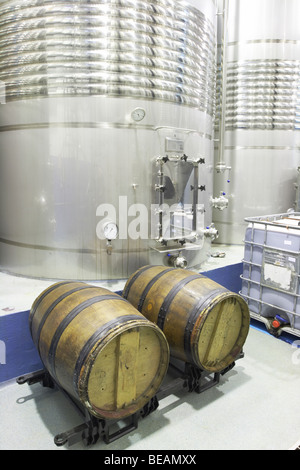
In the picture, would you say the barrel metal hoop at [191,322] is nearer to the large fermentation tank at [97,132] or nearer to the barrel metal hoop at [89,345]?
the barrel metal hoop at [89,345]

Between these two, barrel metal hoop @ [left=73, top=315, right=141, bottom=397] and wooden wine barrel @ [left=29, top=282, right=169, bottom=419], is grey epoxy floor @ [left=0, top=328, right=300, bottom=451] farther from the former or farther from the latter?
barrel metal hoop @ [left=73, top=315, right=141, bottom=397]

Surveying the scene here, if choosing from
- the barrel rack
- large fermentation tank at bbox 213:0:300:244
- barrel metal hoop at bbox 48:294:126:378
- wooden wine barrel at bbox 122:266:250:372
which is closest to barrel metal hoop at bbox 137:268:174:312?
wooden wine barrel at bbox 122:266:250:372

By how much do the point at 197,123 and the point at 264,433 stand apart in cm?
342

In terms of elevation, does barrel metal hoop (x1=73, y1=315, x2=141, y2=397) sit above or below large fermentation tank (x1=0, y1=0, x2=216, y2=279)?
below

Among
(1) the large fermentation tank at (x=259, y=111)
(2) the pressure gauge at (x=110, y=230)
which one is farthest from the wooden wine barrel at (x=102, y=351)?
(1) the large fermentation tank at (x=259, y=111)

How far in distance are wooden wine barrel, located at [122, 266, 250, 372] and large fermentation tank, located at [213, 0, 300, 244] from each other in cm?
301

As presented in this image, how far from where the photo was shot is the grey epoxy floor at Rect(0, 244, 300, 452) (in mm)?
2525

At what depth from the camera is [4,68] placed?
387cm

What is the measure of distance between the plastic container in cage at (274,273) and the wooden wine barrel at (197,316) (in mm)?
1228

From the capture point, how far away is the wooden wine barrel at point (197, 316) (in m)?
2.87

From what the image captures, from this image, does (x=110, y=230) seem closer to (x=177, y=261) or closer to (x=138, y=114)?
(x=177, y=261)

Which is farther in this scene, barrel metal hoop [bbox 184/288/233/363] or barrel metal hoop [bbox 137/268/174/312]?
barrel metal hoop [bbox 137/268/174/312]

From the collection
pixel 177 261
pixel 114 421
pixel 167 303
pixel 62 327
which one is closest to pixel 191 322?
pixel 167 303
